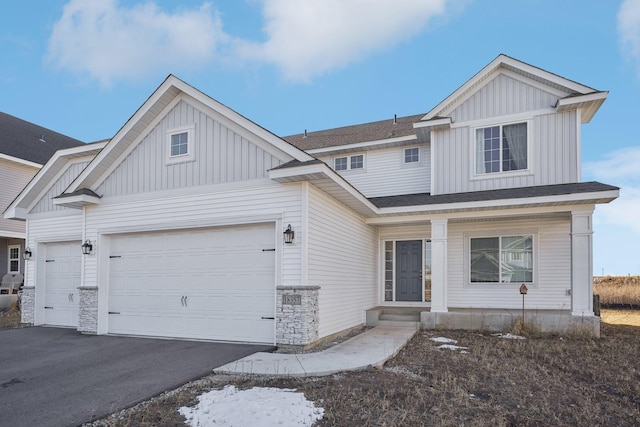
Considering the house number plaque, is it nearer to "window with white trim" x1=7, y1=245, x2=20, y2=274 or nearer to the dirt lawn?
the dirt lawn

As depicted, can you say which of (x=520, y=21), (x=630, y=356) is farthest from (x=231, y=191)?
(x=520, y=21)

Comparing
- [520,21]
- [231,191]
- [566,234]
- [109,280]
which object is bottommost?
[109,280]

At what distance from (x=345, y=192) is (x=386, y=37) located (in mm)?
9663

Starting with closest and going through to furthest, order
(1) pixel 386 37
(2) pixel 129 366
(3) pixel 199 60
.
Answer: (2) pixel 129 366
(1) pixel 386 37
(3) pixel 199 60

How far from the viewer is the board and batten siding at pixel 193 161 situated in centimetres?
855

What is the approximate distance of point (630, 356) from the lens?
7.59 metres

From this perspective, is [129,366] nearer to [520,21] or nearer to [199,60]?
[520,21]

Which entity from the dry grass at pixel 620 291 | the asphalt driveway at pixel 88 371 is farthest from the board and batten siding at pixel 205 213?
the dry grass at pixel 620 291

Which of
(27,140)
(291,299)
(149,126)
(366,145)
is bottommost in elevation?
(291,299)

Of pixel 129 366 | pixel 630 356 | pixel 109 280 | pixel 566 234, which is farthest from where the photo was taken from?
pixel 566 234

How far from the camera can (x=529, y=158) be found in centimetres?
1077

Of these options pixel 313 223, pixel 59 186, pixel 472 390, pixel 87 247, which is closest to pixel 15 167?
pixel 59 186

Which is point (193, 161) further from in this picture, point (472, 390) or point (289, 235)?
point (472, 390)

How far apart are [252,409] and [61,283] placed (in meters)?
9.85
